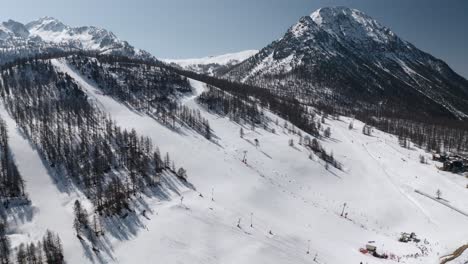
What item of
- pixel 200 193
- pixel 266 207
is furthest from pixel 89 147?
pixel 266 207

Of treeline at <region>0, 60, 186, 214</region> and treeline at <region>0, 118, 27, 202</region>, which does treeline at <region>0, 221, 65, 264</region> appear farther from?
treeline at <region>0, 118, 27, 202</region>

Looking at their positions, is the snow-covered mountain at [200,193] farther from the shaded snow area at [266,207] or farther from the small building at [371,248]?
the small building at [371,248]

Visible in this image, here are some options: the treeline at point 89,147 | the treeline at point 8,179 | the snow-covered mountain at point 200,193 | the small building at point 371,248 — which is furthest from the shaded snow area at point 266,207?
the treeline at point 89,147

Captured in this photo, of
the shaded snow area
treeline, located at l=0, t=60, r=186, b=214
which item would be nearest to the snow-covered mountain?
the shaded snow area

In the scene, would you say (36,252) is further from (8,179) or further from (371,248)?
(371,248)

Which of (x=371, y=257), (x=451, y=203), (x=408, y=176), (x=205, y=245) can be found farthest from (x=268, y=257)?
(x=408, y=176)
